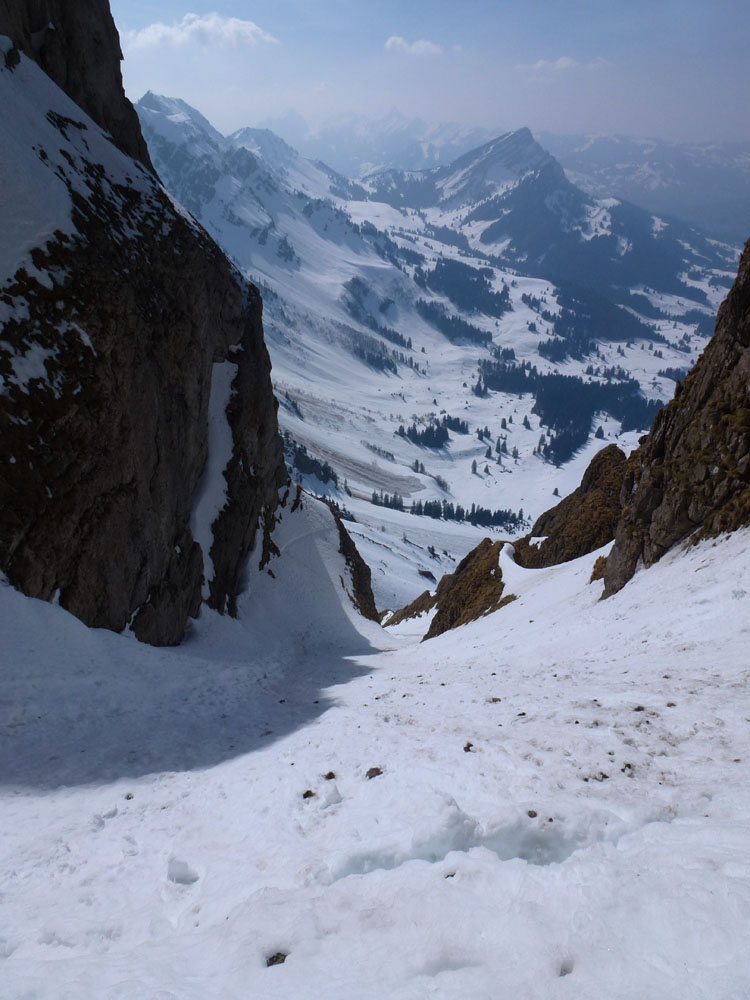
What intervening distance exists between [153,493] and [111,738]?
1373cm

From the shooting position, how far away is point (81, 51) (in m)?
29.8

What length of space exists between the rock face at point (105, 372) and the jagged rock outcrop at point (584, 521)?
23544mm

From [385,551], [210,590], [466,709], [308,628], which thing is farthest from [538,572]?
[385,551]

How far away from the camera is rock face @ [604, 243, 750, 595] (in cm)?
1920

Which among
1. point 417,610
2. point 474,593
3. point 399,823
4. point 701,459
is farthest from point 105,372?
point 417,610

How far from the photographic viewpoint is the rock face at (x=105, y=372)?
19906mm

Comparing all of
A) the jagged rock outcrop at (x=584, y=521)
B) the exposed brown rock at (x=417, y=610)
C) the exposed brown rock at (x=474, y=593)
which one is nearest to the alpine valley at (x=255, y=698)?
the jagged rock outcrop at (x=584, y=521)

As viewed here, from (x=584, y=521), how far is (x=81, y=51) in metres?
42.0

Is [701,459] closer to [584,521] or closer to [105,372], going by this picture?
[584,521]

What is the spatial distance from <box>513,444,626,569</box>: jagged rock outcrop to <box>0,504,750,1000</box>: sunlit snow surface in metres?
19.8

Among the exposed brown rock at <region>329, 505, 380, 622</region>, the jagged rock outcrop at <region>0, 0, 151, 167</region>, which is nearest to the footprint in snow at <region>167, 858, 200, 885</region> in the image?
the jagged rock outcrop at <region>0, 0, 151, 167</region>

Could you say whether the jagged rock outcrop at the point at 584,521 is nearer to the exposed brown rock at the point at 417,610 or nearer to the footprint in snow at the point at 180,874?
the exposed brown rock at the point at 417,610

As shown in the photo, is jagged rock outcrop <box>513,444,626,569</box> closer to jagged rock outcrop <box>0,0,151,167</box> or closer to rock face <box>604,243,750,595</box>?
rock face <box>604,243,750,595</box>

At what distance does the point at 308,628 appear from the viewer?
43.5 metres
